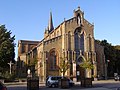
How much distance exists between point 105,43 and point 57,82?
46.2 m

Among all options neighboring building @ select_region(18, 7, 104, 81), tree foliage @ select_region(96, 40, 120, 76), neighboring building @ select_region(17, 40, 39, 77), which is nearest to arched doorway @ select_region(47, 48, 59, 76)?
neighboring building @ select_region(18, 7, 104, 81)

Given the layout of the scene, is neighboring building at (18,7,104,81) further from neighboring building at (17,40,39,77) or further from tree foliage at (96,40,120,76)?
neighboring building at (17,40,39,77)

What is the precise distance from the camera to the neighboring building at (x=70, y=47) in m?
64.3

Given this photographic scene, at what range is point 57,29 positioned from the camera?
71.1 meters

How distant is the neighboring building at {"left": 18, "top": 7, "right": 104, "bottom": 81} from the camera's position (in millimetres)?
64312

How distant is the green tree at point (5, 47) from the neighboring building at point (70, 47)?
786 centimetres

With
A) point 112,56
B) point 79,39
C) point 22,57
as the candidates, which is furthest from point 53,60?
point 22,57

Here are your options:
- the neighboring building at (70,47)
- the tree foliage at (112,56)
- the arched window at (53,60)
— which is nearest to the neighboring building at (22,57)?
the neighboring building at (70,47)

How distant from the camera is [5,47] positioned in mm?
65250

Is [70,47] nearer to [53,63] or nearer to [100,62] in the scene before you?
[53,63]

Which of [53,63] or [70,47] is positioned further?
[70,47]

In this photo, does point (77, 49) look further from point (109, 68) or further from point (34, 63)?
point (109, 68)

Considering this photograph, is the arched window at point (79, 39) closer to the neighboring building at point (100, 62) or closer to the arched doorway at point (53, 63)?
the neighboring building at point (100, 62)

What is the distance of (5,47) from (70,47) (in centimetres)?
1670
